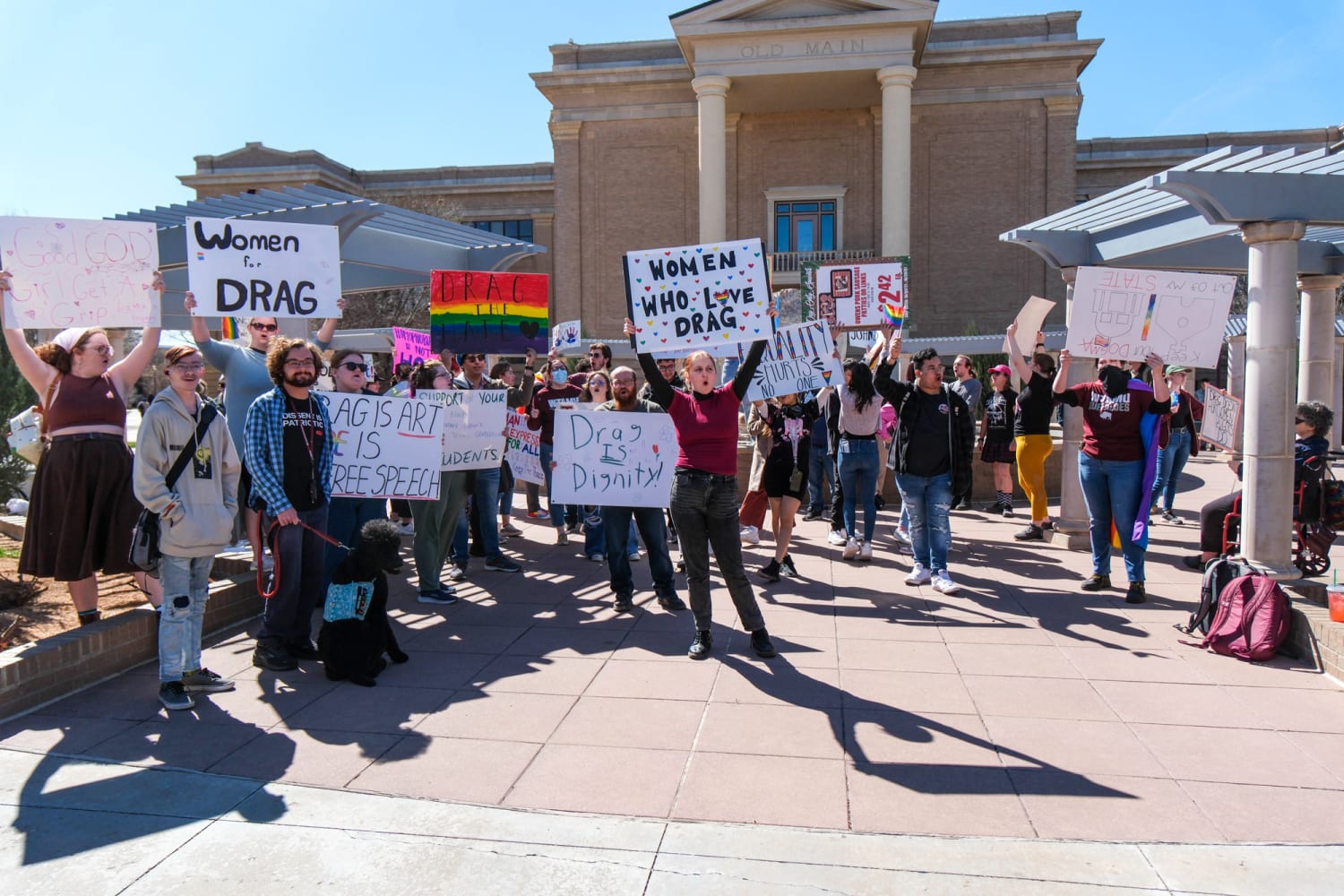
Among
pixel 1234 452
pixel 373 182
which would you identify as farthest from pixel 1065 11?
pixel 1234 452

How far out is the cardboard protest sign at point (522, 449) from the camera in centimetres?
943

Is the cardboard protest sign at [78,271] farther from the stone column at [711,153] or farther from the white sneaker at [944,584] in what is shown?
the stone column at [711,153]

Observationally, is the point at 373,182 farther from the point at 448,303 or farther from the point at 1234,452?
the point at 1234,452

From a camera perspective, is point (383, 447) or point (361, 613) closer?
point (361, 613)

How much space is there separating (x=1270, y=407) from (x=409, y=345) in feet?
25.9

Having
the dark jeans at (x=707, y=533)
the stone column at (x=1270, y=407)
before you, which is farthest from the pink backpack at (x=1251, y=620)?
the dark jeans at (x=707, y=533)

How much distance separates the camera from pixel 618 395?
278 inches

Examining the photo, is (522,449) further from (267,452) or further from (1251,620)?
(1251,620)

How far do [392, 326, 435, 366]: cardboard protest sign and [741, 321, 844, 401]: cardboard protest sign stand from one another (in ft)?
13.0

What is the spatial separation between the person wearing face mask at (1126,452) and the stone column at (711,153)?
94.6 ft

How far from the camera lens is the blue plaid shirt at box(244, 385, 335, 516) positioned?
5359mm

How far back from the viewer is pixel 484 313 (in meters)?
8.88

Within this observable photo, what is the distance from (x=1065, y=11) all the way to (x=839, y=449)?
35880 millimetres

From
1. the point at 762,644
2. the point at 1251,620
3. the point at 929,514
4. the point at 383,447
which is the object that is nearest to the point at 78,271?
the point at 383,447
